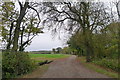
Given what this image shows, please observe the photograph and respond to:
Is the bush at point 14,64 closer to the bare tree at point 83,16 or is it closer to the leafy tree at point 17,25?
the leafy tree at point 17,25

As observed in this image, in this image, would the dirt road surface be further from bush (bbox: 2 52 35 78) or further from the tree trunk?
the tree trunk

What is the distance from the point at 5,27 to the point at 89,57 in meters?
12.9

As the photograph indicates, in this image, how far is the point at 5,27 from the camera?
62.3 feet

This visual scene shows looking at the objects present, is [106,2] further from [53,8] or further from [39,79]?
[39,79]

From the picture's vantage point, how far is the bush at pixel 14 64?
9375 millimetres

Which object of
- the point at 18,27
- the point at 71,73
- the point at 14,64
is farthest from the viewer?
the point at 18,27

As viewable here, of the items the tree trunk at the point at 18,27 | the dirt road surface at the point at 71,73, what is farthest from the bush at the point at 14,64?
the tree trunk at the point at 18,27

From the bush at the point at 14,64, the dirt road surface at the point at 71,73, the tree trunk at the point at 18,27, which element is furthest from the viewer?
the tree trunk at the point at 18,27

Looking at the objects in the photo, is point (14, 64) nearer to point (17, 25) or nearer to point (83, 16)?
point (17, 25)

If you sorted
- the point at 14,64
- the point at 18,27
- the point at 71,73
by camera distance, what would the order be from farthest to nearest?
1. the point at 18,27
2. the point at 71,73
3. the point at 14,64

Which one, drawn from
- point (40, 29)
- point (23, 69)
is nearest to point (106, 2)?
point (40, 29)

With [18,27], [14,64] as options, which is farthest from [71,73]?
[18,27]

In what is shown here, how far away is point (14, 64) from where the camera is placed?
9992 millimetres

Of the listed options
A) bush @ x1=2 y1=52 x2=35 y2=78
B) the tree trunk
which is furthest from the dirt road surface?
the tree trunk
